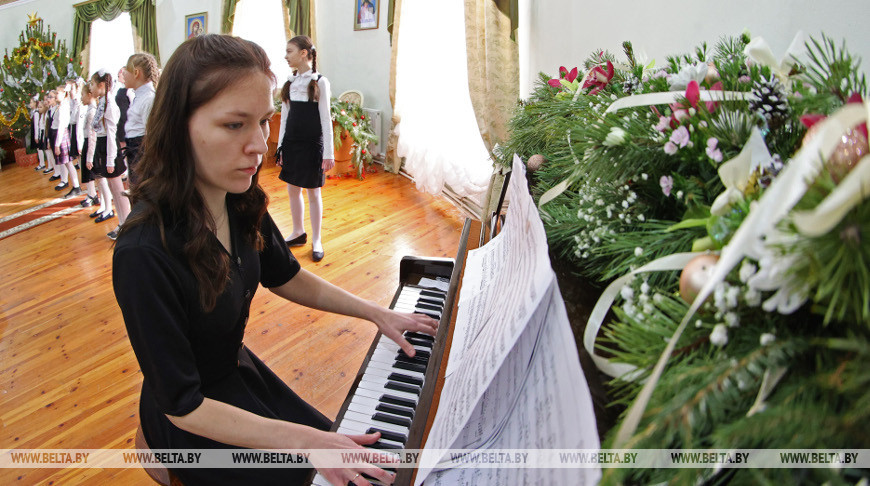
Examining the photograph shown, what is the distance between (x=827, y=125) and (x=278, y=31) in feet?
31.2

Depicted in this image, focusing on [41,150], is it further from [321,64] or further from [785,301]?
[785,301]

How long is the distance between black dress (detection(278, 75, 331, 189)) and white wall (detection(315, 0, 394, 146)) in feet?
9.99

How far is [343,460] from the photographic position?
1017 mm

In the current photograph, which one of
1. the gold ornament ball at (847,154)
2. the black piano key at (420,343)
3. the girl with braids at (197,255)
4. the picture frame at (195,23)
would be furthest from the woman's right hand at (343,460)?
the picture frame at (195,23)

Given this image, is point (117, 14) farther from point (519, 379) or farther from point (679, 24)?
point (519, 379)

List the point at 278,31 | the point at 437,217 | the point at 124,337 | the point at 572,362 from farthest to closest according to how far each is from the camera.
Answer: the point at 278,31, the point at 437,217, the point at 124,337, the point at 572,362

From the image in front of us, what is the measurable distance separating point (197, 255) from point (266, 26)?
348 inches

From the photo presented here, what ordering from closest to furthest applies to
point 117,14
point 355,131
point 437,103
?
point 437,103, point 355,131, point 117,14

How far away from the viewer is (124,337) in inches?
131

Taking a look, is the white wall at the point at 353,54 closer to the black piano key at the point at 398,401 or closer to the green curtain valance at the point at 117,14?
the green curtain valance at the point at 117,14

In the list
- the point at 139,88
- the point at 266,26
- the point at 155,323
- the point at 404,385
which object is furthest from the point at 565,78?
the point at 266,26

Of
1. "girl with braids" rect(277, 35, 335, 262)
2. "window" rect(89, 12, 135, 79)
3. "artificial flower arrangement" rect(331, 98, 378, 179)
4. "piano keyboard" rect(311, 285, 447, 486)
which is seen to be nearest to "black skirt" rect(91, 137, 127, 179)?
"girl with braids" rect(277, 35, 335, 262)

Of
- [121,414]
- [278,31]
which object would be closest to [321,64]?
[278,31]

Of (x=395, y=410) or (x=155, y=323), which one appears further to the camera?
(x=395, y=410)
